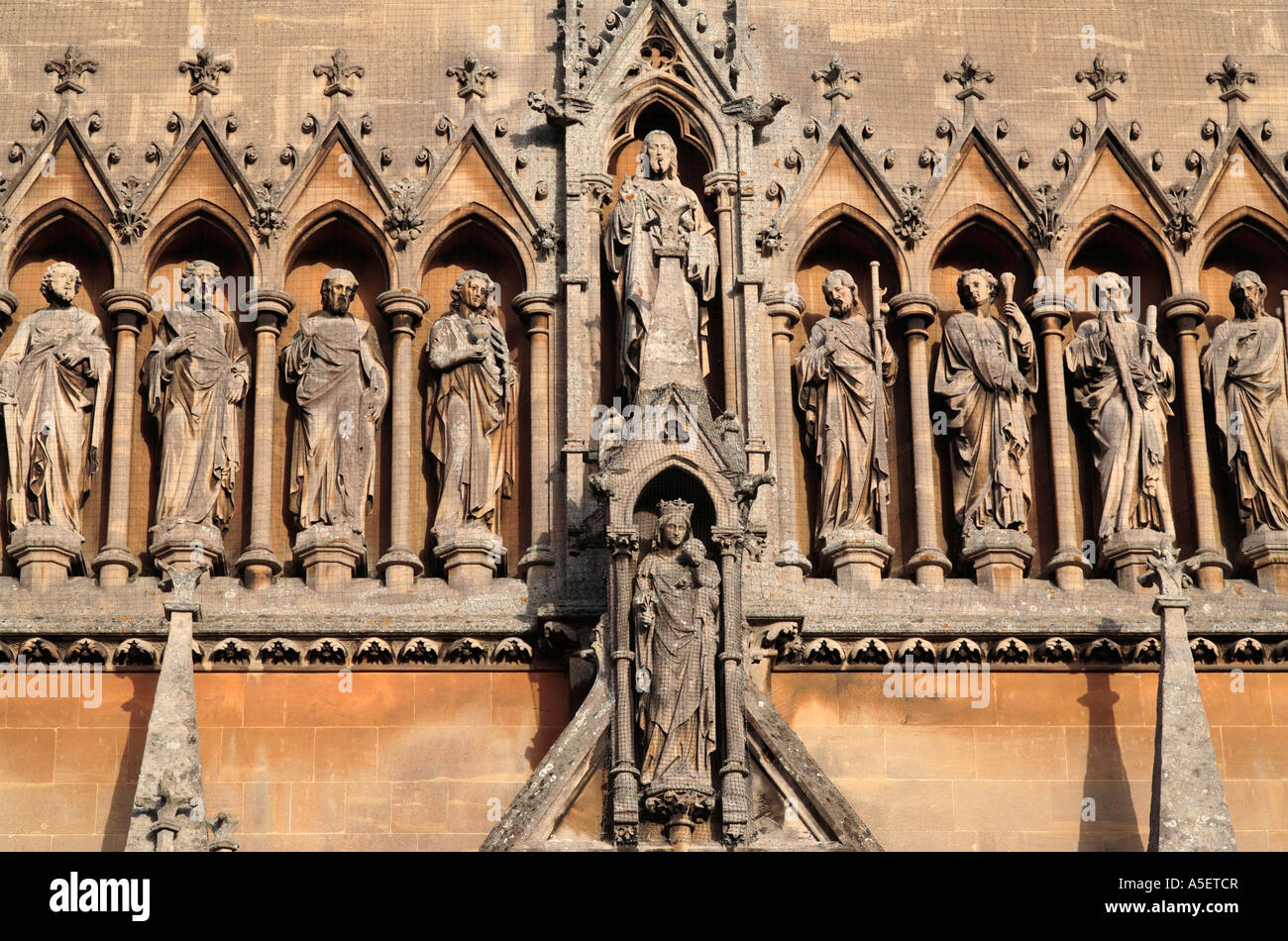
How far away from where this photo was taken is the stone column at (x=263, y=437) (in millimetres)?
21719

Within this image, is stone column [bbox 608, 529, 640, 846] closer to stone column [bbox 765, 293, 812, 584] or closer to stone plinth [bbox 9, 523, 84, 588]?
stone column [bbox 765, 293, 812, 584]

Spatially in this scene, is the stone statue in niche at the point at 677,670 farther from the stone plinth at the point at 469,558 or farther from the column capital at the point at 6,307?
the column capital at the point at 6,307

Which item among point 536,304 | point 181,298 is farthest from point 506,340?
point 181,298

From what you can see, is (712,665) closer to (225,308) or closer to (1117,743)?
(1117,743)

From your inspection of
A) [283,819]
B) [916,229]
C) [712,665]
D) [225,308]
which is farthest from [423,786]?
[916,229]

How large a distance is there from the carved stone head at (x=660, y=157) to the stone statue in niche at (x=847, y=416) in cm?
140

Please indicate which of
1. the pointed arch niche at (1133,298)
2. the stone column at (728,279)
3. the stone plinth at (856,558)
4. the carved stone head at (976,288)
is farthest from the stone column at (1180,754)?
the stone column at (728,279)

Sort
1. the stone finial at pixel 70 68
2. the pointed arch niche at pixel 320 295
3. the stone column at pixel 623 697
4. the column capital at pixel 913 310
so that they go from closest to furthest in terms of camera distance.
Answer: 1. the stone column at pixel 623 697
2. the pointed arch niche at pixel 320 295
3. the column capital at pixel 913 310
4. the stone finial at pixel 70 68

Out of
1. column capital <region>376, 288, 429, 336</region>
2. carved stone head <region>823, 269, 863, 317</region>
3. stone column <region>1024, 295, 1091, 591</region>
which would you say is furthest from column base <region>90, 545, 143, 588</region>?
stone column <region>1024, 295, 1091, 591</region>

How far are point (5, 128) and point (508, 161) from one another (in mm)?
3703

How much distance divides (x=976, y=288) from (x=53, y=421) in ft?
21.6

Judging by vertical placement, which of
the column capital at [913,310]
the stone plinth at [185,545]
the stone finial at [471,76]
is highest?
the stone finial at [471,76]

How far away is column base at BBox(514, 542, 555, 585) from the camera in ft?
70.8

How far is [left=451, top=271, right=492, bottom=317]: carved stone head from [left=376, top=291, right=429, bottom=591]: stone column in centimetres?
25
